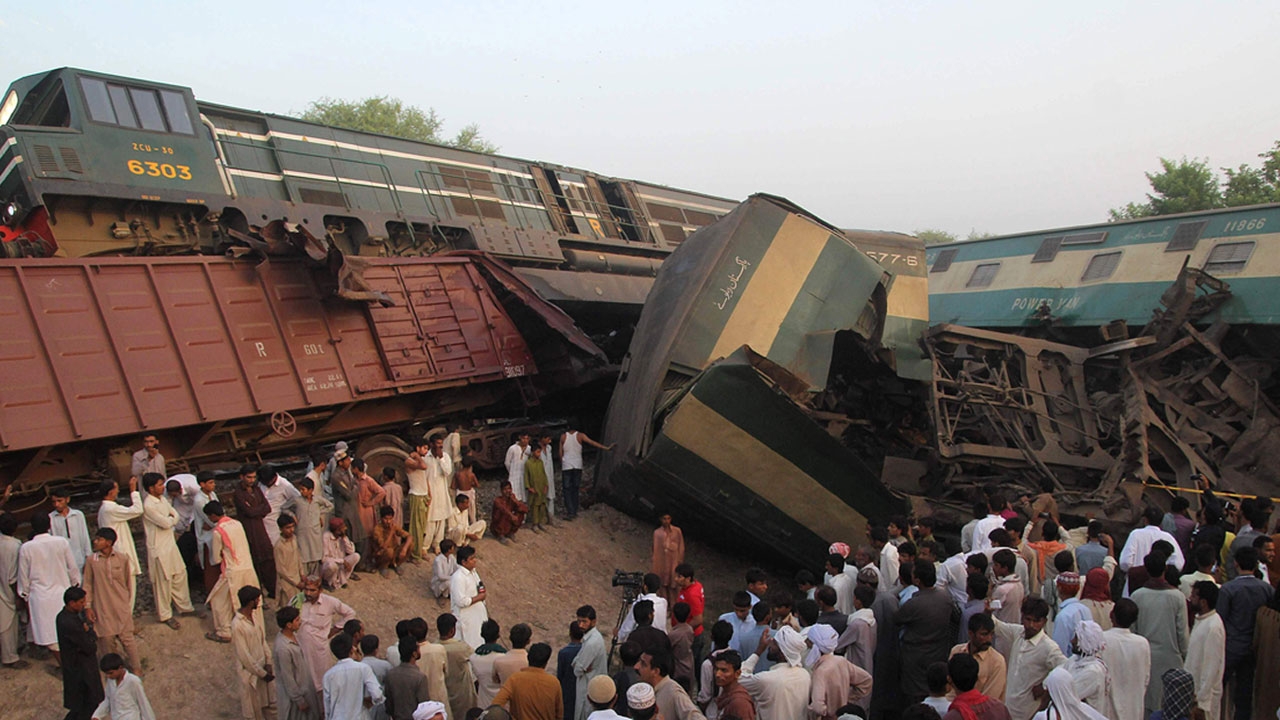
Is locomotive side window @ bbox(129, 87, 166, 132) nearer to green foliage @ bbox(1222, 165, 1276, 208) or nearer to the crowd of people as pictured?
the crowd of people

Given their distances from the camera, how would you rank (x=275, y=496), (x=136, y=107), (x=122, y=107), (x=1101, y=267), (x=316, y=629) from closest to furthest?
(x=316, y=629), (x=275, y=496), (x=122, y=107), (x=136, y=107), (x=1101, y=267)

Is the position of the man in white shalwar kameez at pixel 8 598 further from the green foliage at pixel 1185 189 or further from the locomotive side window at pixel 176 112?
the green foliage at pixel 1185 189

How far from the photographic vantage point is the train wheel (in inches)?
476

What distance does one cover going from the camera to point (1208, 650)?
5777 mm

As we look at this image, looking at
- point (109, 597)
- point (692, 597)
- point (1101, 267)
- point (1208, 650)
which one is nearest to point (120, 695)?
point (109, 597)

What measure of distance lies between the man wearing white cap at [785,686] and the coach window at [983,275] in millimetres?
14733

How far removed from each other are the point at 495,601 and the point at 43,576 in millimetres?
4180

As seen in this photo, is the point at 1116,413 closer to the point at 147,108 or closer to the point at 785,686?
the point at 785,686

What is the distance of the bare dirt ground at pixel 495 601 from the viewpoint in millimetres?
7242

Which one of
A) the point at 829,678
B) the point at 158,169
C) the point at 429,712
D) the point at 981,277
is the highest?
the point at 158,169

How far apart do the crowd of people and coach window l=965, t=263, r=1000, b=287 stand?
33.8 feet

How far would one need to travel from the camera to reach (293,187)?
14.4 m

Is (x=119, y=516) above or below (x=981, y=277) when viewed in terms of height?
below

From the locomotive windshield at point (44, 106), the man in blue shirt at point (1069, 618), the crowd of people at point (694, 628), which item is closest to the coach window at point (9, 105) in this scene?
the locomotive windshield at point (44, 106)
